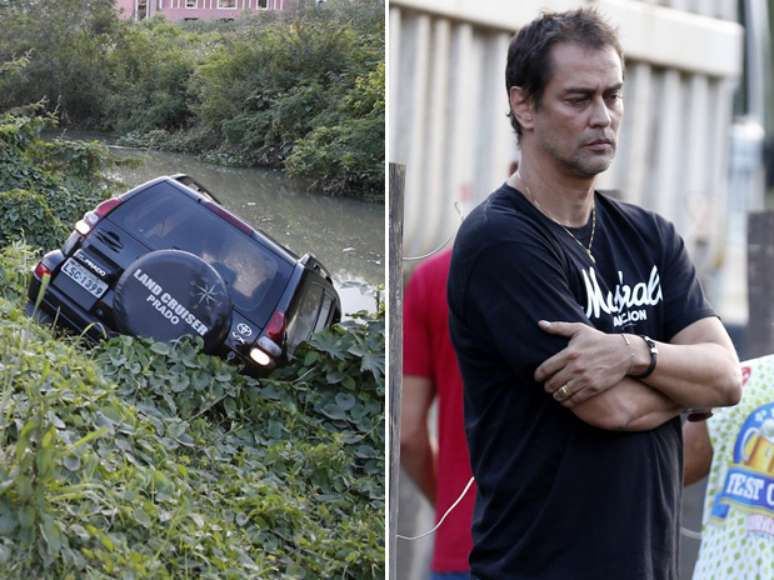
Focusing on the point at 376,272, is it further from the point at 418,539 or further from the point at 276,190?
the point at 418,539

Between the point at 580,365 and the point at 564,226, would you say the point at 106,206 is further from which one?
the point at 580,365

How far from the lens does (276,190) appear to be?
3363mm

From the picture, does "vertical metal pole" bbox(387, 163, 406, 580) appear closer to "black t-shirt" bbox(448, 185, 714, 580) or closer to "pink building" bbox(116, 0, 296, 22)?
"black t-shirt" bbox(448, 185, 714, 580)

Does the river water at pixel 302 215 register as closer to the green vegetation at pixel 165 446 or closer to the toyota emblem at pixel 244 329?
the green vegetation at pixel 165 446

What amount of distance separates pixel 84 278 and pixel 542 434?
5.84ft

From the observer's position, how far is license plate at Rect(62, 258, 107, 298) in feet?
10.7

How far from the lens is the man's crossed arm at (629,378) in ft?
6.08

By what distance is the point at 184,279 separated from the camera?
324 centimetres

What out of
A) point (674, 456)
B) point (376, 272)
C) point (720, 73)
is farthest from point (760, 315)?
point (674, 456)

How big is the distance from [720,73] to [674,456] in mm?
1176

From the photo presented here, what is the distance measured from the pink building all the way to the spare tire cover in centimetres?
68

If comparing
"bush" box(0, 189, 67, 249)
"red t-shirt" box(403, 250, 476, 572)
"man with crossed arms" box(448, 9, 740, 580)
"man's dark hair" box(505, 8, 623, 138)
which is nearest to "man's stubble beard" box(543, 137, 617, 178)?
"man with crossed arms" box(448, 9, 740, 580)

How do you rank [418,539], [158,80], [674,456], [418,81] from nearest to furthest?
1. [674,456]
2. [418,81]
3. [418,539]
4. [158,80]

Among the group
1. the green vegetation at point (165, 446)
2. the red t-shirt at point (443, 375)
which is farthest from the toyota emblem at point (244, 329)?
the red t-shirt at point (443, 375)
